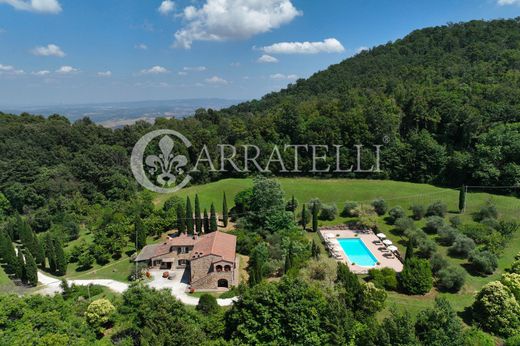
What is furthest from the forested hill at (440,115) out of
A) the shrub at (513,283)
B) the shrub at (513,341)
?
the shrub at (513,341)

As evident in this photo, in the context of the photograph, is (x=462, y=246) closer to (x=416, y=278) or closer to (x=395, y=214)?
(x=416, y=278)

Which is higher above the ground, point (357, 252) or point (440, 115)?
point (440, 115)

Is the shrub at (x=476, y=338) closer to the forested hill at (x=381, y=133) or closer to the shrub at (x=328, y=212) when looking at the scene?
the shrub at (x=328, y=212)

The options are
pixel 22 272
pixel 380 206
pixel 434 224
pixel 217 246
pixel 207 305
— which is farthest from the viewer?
pixel 380 206

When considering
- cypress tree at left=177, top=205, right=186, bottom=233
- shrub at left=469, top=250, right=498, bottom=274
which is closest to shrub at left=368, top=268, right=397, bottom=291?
shrub at left=469, top=250, right=498, bottom=274

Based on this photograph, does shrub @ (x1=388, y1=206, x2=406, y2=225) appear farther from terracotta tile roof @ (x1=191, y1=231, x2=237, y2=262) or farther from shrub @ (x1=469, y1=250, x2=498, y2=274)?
terracotta tile roof @ (x1=191, y1=231, x2=237, y2=262)

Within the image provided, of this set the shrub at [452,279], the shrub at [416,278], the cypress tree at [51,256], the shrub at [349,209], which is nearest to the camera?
the shrub at [416,278]

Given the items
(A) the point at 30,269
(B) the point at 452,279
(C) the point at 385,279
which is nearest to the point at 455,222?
(B) the point at 452,279
